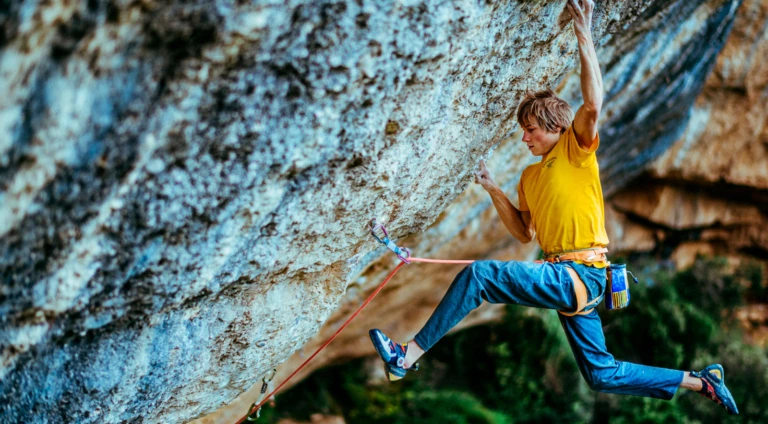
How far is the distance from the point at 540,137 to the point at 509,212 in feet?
1.99

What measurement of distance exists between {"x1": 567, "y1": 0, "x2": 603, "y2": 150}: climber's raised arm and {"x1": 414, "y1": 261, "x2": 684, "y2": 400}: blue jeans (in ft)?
2.31

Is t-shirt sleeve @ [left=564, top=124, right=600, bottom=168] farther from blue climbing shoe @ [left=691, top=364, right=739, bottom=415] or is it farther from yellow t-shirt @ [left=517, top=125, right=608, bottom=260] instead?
blue climbing shoe @ [left=691, top=364, right=739, bottom=415]

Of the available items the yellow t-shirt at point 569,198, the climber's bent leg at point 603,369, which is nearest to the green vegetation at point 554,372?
the climber's bent leg at point 603,369

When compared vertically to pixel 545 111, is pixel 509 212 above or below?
below

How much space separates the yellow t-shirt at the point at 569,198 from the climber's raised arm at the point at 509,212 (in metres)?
0.36

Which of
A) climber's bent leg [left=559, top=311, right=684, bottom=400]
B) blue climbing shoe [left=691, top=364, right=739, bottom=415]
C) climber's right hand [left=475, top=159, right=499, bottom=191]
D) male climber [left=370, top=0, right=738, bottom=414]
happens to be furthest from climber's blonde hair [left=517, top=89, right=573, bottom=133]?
blue climbing shoe [left=691, top=364, right=739, bottom=415]

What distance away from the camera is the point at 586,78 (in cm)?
294

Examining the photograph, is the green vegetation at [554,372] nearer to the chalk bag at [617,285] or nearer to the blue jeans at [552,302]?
the blue jeans at [552,302]

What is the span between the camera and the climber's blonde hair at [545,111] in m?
3.33

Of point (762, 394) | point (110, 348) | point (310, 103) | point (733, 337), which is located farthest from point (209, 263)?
point (733, 337)

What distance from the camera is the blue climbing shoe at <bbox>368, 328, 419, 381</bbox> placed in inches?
130

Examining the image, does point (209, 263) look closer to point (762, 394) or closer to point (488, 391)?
point (488, 391)

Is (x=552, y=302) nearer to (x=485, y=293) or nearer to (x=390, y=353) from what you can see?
(x=485, y=293)

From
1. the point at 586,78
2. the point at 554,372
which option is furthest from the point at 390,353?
the point at 554,372
